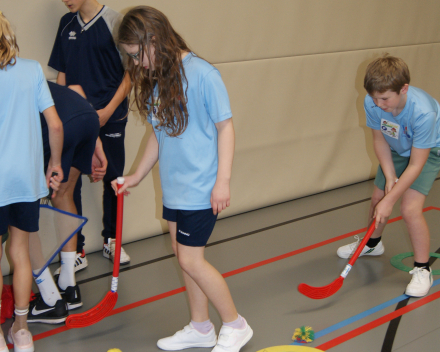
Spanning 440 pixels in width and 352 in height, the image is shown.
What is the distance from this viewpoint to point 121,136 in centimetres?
239

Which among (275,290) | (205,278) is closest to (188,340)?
(205,278)

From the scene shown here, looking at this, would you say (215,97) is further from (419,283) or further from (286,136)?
(286,136)

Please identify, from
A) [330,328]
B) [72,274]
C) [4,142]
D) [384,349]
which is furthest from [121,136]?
[384,349]

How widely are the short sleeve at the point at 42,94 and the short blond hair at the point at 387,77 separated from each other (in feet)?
4.00

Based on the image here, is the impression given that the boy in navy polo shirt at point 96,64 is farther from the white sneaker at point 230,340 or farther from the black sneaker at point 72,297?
the white sneaker at point 230,340

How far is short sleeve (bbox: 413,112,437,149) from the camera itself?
191cm

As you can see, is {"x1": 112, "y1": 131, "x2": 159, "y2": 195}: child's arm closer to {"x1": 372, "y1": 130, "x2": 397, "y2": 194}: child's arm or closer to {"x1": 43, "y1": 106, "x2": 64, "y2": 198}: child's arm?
{"x1": 43, "y1": 106, "x2": 64, "y2": 198}: child's arm

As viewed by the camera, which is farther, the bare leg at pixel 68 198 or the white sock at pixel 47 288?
the bare leg at pixel 68 198

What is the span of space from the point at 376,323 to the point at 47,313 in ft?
4.40

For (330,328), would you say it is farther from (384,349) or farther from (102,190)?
(102,190)

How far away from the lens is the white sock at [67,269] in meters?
2.03

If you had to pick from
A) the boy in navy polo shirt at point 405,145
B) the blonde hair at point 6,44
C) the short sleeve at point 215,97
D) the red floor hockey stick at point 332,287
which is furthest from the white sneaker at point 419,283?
the blonde hair at point 6,44

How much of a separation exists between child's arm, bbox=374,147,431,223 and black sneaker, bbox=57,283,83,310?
4.36 ft

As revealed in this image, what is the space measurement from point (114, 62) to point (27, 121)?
800 mm
